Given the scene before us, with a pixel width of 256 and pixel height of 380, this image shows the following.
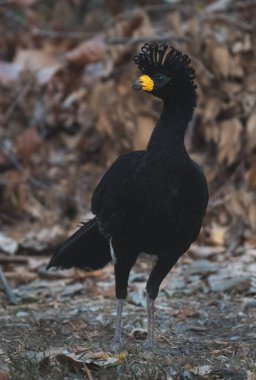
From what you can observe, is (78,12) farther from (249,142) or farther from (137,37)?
(249,142)

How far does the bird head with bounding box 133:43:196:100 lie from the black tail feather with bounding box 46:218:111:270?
1046 mm

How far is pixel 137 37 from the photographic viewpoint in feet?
26.0

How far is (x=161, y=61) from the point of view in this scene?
419 cm

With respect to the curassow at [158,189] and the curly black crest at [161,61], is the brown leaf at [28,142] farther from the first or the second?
the curly black crest at [161,61]

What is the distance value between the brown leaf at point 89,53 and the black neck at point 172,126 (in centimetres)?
390

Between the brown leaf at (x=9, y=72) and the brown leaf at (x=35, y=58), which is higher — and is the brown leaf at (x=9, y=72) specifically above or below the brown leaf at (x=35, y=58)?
below

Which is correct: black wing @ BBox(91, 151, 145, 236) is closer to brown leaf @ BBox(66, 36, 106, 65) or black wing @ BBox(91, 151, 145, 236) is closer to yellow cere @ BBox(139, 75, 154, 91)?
yellow cere @ BBox(139, 75, 154, 91)

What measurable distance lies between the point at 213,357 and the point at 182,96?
1.39 metres

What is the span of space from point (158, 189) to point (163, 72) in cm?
64

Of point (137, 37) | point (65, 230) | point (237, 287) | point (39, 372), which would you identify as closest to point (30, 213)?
point (65, 230)

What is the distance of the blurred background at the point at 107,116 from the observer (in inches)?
Result: 296

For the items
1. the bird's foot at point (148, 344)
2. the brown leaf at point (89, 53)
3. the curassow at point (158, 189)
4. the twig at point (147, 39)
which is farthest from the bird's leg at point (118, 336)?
the brown leaf at point (89, 53)

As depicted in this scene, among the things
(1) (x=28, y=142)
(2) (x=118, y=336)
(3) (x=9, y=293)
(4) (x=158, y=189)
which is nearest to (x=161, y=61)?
(4) (x=158, y=189)

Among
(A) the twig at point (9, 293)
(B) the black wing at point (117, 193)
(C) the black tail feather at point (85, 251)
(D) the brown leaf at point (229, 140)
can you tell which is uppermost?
(B) the black wing at point (117, 193)
